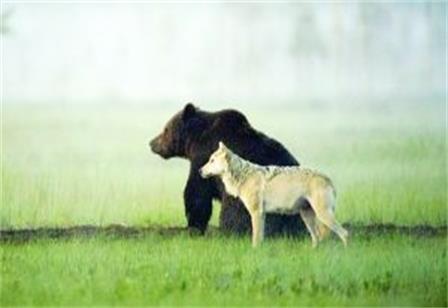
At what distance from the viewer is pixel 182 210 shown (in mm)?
3301

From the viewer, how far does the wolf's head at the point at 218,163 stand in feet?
10.7

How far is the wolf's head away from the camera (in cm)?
326

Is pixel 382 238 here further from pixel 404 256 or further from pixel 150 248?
pixel 150 248

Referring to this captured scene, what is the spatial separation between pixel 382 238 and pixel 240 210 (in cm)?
46

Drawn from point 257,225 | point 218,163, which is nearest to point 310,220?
point 257,225

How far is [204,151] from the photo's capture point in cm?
329

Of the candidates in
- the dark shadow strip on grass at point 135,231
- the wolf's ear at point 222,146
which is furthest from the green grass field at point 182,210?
the wolf's ear at point 222,146

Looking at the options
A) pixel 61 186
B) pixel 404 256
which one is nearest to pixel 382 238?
pixel 404 256

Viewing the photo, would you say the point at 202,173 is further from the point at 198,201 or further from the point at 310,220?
the point at 310,220

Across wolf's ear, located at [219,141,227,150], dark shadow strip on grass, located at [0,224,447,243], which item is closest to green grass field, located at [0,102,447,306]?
dark shadow strip on grass, located at [0,224,447,243]

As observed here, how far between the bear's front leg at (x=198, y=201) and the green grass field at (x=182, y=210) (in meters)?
0.03

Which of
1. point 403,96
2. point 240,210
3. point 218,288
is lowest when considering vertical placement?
point 218,288

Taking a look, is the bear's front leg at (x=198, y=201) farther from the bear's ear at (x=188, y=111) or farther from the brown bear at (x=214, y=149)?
the bear's ear at (x=188, y=111)

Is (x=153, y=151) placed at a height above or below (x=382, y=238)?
above
